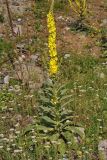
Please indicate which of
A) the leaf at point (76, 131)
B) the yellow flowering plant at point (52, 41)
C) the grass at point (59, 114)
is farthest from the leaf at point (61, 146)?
the yellow flowering plant at point (52, 41)

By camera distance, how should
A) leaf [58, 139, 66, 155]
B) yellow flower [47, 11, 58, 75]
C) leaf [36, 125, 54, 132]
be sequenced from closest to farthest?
yellow flower [47, 11, 58, 75] < leaf [58, 139, 66, 155] < leaf [36, 125, 54, 132]

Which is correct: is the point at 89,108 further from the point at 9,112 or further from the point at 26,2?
the point at 26,2

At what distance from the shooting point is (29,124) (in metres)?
10.8

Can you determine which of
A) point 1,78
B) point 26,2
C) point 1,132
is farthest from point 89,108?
point 26,2

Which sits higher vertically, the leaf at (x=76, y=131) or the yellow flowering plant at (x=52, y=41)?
the yellow flowering plant at (x=52, y=41)

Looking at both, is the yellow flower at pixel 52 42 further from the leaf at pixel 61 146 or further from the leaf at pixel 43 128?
the leaf at pixel 61 146

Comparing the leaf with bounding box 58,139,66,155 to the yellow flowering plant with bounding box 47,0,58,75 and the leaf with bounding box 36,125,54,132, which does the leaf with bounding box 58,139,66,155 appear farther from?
the yellow flowering plant with bounding box 47,0,58,75

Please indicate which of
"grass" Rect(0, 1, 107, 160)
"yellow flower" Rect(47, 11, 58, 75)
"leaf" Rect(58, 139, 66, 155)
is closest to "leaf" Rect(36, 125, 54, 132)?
"grass" Rect(0, 1, 107, 160)

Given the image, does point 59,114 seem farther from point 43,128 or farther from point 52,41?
point 52,41

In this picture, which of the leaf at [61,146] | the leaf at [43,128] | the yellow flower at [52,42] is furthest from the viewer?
the leaf at [43,128]

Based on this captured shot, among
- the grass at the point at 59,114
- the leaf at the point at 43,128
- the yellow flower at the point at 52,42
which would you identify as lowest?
the grass at the point at 59,114

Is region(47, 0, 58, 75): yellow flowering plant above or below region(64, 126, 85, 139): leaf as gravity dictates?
above

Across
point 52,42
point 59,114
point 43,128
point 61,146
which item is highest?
point 52,42

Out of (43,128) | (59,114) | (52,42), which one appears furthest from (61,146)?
(52,42)
